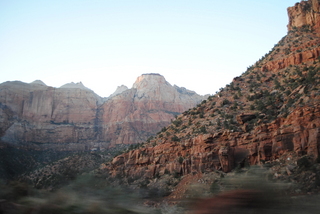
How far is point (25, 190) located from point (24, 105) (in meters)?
91.4

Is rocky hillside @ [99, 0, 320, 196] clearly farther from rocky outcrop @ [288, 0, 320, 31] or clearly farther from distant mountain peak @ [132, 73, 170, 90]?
distant mountain peak @ [132, 73, 170, 90]

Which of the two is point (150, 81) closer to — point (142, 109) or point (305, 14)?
point (142, 109)

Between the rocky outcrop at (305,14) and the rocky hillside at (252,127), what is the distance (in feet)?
0.75

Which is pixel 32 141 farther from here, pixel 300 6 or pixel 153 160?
pixel 300 6

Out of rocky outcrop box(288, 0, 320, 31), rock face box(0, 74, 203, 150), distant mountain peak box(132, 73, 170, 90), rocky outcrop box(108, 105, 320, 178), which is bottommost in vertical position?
rocky outcrop box(108, 105, 320, 178)

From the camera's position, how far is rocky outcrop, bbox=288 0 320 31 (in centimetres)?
4056

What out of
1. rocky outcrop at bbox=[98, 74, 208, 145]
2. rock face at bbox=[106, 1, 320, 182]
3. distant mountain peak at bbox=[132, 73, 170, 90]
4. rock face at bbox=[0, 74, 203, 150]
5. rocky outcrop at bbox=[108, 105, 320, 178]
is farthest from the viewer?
distant mountain peak at bbox=[132, 73, 170, 90]

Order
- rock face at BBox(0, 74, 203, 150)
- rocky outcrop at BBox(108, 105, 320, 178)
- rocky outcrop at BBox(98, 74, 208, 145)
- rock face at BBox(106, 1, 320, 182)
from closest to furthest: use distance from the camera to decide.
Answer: rocky outcrop at BBox(108, 105, 320, 178) < rock face at BBox(106, 1, 320, 182) < rock face at BBox(0, 74, 203, 150) < rocky outcrop at BBox(98, 74, 208, 145)

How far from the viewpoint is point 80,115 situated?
320ft

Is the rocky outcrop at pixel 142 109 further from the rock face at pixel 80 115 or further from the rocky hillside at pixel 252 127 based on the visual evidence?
the rocky hillside at pixel 252 127

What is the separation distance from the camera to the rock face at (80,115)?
84000 millimetres

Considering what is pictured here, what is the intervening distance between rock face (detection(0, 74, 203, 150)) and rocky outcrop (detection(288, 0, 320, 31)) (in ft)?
181

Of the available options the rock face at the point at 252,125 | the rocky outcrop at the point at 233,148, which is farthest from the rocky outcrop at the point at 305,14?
the rocky outcrop at the point at 233,148

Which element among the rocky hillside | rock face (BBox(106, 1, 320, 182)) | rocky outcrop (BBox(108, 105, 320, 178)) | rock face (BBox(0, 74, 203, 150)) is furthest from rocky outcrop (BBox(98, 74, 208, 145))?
rocky outcrop (BBox(108, 105, 320, 178))
